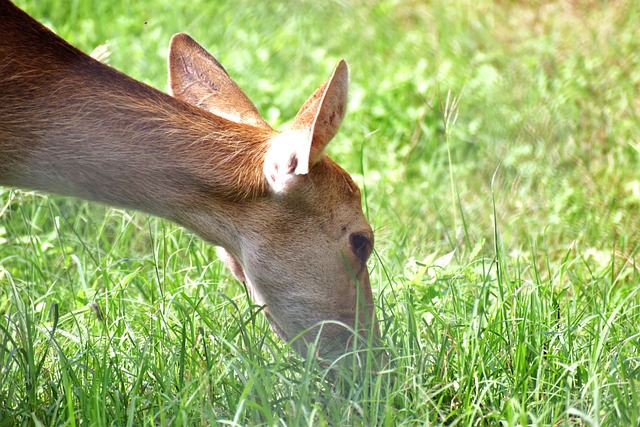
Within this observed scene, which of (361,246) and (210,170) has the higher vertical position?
(210,170)

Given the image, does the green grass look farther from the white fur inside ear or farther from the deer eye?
the white fur inside ear

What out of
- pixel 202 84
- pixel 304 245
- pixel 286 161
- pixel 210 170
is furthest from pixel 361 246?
pixel 202 84

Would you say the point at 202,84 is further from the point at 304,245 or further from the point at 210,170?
the point at 304,245

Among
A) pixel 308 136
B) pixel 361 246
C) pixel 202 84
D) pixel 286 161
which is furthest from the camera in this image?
pixel 202 84

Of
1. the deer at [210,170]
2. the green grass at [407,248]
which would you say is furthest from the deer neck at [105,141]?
the green grass at [407,248]

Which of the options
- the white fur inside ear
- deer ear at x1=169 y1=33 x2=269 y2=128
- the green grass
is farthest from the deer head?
deer ear at x1=169 y1=33 x2=269 y2=128

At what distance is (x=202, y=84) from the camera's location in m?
4.09

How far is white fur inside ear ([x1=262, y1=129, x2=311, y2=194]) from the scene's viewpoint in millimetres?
3330

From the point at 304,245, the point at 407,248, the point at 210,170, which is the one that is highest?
the point at 210,170

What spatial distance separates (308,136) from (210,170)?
1.36ft

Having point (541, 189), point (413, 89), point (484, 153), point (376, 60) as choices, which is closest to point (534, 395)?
point (541, 189)

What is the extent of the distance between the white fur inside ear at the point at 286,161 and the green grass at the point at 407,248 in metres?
0.44

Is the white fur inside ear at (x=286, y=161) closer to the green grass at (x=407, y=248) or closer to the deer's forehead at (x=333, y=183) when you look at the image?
the deer's forehead at (x=333, y=183)

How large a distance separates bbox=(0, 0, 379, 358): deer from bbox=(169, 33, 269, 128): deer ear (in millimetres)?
331
